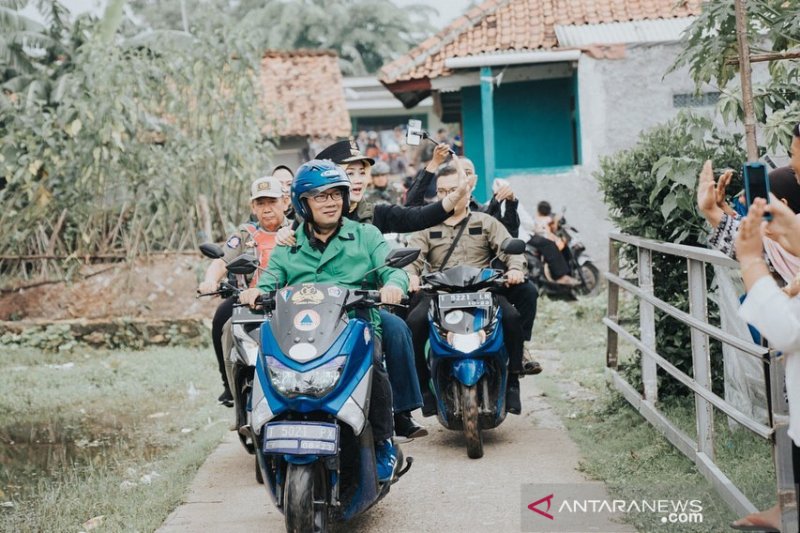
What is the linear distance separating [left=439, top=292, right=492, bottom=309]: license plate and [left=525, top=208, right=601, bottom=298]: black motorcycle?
8.06 m

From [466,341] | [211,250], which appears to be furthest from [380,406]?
[466,341]

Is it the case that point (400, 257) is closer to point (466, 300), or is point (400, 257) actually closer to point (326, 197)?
point (326, 197)

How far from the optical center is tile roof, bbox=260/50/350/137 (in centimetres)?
2575

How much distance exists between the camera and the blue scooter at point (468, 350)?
664 centimetres

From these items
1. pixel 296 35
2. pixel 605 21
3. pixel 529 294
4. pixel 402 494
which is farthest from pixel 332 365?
pixel 296 35

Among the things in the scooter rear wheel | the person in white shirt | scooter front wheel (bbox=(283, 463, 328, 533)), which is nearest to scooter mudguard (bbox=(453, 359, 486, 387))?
scooter front wheel (bbox=(283, 463, 328, 533))

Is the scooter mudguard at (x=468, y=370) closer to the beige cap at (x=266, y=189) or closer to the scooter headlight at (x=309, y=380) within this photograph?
the beige cap at (x=266, y=189)

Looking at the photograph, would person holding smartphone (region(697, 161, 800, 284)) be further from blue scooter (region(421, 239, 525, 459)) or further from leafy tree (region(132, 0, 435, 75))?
leafy tree (region(132, 0, 435, 75))

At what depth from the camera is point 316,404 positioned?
4.57 m

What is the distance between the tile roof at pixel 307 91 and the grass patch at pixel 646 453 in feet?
55.5

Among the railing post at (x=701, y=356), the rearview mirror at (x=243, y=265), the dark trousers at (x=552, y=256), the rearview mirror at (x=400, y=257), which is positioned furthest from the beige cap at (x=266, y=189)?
the dark trousers at (x=552, y=256)

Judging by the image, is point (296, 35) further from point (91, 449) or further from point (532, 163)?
point (91, 449)

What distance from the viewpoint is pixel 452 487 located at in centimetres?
606

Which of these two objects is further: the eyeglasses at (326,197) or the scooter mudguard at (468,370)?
the scooter mudguard at (468,370)
